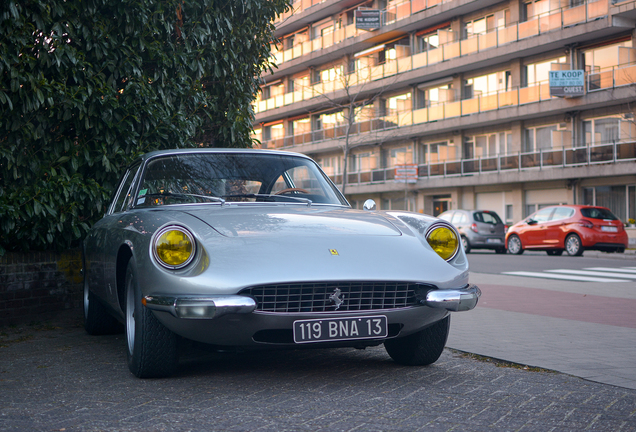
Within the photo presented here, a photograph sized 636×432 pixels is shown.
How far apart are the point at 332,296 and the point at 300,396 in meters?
0.57

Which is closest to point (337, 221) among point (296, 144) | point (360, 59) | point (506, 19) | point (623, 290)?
point (623, 290)

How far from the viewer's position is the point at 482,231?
86.7 ft

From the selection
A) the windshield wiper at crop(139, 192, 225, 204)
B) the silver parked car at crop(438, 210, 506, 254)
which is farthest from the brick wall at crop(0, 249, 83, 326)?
the silver parked car at crop(438, 210, 506, 254)

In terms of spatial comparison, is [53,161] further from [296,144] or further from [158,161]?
[296,144]

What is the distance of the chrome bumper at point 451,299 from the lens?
4.27m

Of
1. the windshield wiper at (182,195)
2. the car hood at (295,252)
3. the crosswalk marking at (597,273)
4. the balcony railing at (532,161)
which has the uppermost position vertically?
the balcony railing at (532,161)

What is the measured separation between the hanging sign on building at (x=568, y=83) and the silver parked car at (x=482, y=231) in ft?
29.5

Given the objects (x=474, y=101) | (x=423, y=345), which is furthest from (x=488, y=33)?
(x=423, y=345)

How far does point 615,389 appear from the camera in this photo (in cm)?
426

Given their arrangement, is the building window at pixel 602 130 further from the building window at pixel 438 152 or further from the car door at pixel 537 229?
the car door at pixel 537 229

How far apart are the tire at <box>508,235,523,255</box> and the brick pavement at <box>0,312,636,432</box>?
20509mm

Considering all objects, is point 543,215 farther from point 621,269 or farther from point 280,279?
point 280,279

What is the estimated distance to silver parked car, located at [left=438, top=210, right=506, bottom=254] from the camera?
86.3 feet

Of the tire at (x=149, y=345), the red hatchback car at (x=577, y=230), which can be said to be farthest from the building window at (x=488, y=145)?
the tire at (x=149, y=345)
